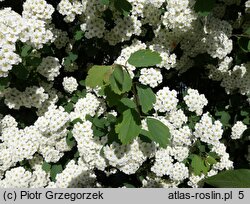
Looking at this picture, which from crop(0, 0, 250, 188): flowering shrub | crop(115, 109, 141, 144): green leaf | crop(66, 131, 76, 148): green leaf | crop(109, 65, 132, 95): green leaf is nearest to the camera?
crop(109, 65, 132, 95): green leaf

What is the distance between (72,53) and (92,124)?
2.55 ft

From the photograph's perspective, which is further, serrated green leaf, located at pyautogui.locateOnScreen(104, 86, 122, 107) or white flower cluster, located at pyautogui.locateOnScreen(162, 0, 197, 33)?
white flower cluster, located at pyautogui.locateOnScreen(162, 0, 197, 33)

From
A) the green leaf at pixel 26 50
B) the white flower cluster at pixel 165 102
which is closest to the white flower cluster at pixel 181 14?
the white flower cluster at pixel 165 102

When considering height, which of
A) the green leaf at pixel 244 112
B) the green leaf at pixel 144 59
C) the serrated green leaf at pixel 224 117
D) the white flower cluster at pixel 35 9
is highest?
the white flower cluster at pixel 35 9

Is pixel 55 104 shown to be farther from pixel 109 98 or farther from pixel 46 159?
pixel 109 98

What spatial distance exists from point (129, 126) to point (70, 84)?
150cm

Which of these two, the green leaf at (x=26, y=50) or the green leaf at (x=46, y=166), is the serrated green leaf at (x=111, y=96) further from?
the green leaf at (x=46, y=166)

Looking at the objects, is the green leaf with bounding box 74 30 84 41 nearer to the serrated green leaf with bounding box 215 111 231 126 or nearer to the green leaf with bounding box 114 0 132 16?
the green leaf with bounding box 114 0 132 16

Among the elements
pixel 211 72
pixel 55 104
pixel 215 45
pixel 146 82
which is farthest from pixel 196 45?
pixel 55 104

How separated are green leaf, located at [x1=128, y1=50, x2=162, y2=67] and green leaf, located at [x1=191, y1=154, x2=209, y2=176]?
4.02 ft

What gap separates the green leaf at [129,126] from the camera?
1530 mm

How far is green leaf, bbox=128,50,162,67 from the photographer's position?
5.04ft

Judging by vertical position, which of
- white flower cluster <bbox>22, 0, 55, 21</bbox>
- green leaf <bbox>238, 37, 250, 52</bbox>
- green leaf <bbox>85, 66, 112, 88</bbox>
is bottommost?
green leaf <bbox>85, 66, 112, 88</bbox>

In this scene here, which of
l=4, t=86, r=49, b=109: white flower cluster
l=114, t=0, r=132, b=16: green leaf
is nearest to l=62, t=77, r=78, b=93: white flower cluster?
l=4, t=86, r=49, b=109: white flower cluster
